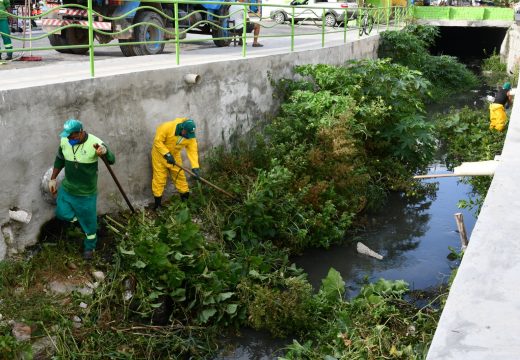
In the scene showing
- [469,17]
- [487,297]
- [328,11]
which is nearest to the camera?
[487,297]

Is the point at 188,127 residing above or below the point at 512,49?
below

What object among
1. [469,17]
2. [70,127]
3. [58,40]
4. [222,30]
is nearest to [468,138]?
[222,30]

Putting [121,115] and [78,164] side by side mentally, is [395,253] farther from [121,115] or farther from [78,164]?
[78,164]

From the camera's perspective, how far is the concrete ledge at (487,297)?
2.29m

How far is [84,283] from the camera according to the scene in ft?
20.2

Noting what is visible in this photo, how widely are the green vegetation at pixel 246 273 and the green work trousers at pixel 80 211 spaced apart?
30cm

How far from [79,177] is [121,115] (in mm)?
1367

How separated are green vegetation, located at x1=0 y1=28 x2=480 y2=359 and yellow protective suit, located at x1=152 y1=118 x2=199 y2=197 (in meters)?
0.28

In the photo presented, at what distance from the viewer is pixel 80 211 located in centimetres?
627

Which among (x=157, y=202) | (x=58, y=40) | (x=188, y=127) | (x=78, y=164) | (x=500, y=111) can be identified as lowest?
(x=157, y=202)

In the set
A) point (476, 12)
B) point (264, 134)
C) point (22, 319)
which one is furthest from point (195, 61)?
point (476, 12)

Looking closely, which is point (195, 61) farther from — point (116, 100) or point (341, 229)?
point (341, 229)

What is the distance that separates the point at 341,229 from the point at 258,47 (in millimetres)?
5695

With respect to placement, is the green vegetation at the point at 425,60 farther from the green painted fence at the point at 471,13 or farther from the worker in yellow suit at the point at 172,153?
the worker in yellow suit at the point at 172,153
